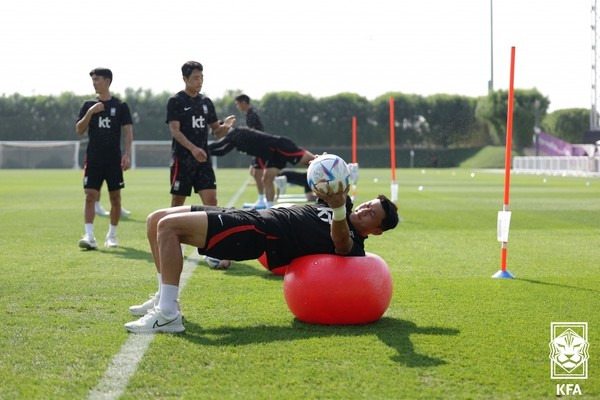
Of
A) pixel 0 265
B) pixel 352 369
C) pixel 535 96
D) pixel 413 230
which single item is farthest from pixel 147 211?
pixel 535 96

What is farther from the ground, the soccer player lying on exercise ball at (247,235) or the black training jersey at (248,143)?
the black training jersey at (248,143)

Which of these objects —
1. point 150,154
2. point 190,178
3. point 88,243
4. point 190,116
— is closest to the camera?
point 190,178

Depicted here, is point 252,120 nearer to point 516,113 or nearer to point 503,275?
point 503,275

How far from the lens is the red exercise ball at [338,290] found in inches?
222

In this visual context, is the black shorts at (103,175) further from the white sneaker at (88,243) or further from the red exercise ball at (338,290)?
the red exercise ball at (338,290)

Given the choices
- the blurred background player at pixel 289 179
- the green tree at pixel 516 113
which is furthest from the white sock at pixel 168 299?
the green tree at pixel 516 113

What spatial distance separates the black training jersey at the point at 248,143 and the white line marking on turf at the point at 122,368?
822 centimetres

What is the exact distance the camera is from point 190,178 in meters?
9.31

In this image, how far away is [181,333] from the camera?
215 inches

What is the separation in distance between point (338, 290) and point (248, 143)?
8251 millimetres

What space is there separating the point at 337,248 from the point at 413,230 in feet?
25.1

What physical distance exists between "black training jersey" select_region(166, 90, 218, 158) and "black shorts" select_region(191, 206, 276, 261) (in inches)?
145

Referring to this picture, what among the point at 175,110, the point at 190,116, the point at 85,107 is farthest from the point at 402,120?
the point at 175,110

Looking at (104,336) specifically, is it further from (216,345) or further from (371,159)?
(371,159)
